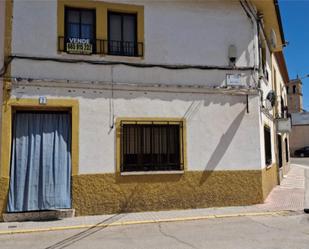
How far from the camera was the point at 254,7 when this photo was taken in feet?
34.2

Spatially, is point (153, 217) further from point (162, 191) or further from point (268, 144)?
point (268, 144)

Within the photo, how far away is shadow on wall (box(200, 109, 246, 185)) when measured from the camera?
9.61m

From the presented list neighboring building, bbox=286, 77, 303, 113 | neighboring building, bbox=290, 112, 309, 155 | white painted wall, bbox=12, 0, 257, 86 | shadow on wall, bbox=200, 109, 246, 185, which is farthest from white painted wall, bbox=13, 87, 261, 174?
neighboring building, bbox=286, 77, 303, 113

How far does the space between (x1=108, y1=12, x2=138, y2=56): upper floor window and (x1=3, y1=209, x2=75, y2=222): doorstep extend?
4487 mm

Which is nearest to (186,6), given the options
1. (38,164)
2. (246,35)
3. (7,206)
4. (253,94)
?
(246,35)

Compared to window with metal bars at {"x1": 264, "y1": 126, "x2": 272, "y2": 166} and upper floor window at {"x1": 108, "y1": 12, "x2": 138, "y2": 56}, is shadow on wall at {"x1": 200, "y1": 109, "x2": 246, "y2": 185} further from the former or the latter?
upper floor window at {"x1": 108, "y1": 12, "x2": 138, "y2": 56}

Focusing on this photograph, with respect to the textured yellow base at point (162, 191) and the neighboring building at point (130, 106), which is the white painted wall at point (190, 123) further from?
the textured yellow base at point (162, 191)

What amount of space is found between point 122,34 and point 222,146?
434 centimetres

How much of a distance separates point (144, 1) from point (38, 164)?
5372 mm

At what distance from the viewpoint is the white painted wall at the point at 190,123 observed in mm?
8914

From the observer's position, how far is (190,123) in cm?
965

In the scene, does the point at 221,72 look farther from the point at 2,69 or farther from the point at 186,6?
the point at 2,69

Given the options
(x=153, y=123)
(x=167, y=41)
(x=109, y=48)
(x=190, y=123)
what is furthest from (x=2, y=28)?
(x=190, y=123)

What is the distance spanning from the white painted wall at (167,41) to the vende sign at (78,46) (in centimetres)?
17
